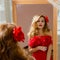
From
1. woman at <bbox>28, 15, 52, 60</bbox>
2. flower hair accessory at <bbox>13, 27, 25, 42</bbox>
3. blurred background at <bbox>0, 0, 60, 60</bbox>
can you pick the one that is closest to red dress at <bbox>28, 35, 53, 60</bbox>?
woman at <bbox>28, 15, 52, 60</bbox>

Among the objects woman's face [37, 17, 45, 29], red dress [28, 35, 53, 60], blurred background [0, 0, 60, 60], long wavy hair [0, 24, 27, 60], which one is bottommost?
red dress [28, 35, 53, 60]

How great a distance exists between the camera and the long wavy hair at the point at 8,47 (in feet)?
2.29

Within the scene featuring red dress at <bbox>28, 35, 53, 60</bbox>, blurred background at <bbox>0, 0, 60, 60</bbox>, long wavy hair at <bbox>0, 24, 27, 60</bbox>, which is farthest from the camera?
blurred background at <bbox>0, 0, 60, 60</bbox>

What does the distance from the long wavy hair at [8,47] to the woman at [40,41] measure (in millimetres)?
782

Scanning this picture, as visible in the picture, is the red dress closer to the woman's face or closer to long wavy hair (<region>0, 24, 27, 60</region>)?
the woman's face

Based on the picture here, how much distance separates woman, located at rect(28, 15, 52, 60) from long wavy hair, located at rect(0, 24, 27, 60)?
2.57ft

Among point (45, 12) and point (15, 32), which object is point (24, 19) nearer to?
point (45, 12)

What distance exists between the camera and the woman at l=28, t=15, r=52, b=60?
59.0 inches

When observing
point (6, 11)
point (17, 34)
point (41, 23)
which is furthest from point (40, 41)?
point (17, 34)

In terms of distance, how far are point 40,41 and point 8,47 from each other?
82cm

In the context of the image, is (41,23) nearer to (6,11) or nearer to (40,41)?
(40,41)

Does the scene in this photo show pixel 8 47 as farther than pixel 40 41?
No

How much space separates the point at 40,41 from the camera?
150 centimetres

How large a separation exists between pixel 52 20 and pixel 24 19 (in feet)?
0.94
